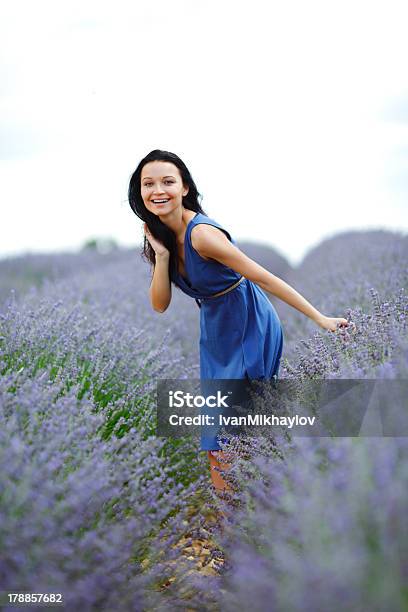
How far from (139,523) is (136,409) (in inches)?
32.1

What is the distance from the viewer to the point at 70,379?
238cm

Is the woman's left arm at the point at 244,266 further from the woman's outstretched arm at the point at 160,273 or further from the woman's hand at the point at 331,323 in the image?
the woman's outstretched arm at the point at 160,273

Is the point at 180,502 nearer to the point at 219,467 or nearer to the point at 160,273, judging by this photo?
the point at 219,467

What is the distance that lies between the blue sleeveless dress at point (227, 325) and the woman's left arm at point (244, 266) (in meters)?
0.07

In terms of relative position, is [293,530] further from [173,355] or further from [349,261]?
[349,261]

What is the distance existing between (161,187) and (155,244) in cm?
23

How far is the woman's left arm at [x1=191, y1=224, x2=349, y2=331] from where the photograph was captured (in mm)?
2164

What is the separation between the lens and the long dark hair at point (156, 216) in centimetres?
238

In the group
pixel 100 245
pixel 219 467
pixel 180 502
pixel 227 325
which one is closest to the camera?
pixel 180 502

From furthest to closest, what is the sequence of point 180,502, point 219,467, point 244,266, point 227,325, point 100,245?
point 100,245, point 227,325, point 219,467, point 244,266, point 180,502

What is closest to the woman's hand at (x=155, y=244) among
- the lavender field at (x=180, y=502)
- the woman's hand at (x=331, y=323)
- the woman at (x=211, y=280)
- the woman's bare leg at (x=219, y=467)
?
the woman at (x=211, y=280)

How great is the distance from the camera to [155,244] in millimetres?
2426

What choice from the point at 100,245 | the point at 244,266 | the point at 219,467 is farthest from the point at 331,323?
the point at 100,245

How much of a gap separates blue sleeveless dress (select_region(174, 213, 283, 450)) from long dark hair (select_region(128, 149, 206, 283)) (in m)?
0.12
